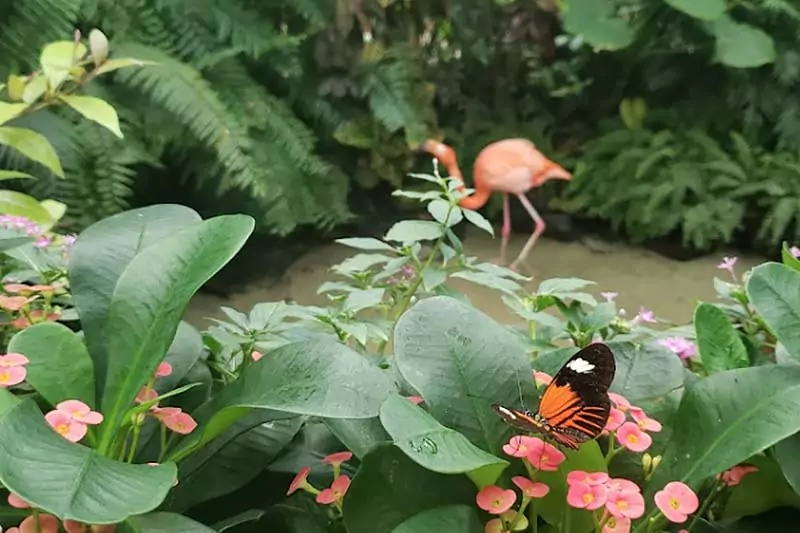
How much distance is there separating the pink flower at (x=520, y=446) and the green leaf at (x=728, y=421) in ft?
0.26

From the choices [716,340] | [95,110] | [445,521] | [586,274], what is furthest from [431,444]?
[586,274]

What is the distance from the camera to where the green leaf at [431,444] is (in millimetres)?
365

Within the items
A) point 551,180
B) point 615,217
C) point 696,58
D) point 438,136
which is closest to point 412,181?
point 438,136

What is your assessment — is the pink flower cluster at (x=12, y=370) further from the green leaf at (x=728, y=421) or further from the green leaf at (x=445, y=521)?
the green leaf at (x=728, y=421)

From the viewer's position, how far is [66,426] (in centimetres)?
39

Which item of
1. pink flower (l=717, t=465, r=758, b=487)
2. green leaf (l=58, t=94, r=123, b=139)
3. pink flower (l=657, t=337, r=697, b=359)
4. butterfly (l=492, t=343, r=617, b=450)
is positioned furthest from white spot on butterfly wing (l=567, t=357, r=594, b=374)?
green leaf (l=58, t=94, r=123, b=139)

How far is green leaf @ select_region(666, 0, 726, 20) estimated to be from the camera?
290cm

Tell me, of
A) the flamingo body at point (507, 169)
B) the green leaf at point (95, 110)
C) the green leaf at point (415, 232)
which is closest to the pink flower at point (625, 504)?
the green leaf at point (415, 232)

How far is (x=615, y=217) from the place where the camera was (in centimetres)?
306

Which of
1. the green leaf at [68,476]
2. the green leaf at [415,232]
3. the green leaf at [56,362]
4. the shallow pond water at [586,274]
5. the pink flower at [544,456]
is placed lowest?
the shallow pond water at [586,274]

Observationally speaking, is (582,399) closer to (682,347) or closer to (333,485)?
(333,485)

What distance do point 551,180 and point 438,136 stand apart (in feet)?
1.64

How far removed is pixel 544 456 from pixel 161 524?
19cm

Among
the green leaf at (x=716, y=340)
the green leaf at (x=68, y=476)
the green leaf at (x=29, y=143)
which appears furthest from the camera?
the green leaf at (x=29, y=143)
